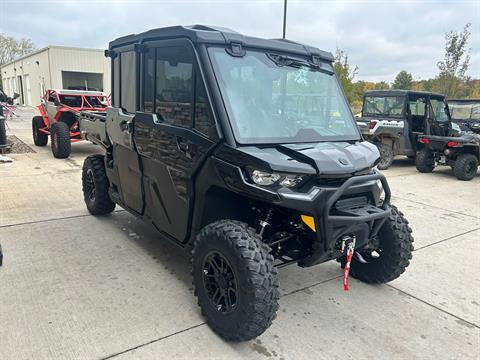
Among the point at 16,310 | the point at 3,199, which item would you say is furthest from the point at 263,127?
the point at 3,199

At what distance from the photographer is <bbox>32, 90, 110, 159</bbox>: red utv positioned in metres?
9.30

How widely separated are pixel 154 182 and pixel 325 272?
1832mm

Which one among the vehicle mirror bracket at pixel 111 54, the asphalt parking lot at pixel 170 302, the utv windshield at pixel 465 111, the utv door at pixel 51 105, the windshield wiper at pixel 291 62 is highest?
the vehicle mirror bracket at pixel 111 54

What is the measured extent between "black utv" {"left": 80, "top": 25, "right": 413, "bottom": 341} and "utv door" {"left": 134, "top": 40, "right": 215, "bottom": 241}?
13 millimetres

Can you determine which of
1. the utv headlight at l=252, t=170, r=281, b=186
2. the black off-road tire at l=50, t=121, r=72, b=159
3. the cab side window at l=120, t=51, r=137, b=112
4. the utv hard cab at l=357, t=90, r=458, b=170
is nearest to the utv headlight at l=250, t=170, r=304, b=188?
the utv headlight at l=252, t=170, r=281, b=186

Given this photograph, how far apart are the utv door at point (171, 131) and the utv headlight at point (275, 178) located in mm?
449

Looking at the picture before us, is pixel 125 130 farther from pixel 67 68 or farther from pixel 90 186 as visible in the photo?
pixel 67 68

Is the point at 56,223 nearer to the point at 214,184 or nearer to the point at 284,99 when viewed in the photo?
the point at 214,184

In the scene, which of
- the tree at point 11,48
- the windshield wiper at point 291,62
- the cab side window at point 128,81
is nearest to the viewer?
the windshield wiper at point 291,62

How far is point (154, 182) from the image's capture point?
3.52m

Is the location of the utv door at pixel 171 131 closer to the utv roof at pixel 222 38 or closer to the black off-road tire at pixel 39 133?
the utv roof at pixel 222 38

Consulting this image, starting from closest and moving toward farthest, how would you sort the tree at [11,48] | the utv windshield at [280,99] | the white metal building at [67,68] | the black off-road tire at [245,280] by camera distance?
the black off-road tire at [245,280] < the utv windshield at [280,99] < the white metal building at [67,68] < the tree at [11,48]

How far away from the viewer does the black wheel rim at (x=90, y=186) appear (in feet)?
16.6

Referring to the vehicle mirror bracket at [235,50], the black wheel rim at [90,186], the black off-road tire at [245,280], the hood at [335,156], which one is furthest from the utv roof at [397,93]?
the black off-road tire at [245,280]
